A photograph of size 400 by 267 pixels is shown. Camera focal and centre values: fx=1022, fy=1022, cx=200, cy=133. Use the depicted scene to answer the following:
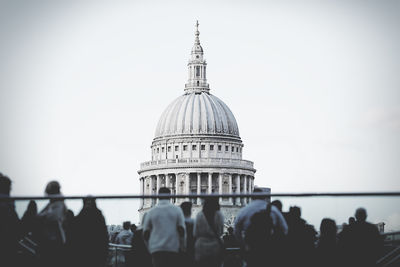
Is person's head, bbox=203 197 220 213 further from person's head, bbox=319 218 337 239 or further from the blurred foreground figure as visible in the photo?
the blurred foreground figure

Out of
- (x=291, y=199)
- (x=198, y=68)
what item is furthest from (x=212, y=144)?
(x=291, y=199)

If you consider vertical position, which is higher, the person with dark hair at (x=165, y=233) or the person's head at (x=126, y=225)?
the person's head at (x=126, y=225)

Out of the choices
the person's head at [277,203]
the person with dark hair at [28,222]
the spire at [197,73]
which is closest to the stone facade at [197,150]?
the spire at [197,73]

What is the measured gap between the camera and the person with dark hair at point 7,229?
19.5 meters

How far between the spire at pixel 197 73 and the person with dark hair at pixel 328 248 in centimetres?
13859

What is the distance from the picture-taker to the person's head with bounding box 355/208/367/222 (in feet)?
68.2

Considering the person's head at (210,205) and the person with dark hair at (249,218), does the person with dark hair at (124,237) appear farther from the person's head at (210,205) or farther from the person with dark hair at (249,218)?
the person with dark hair at (249,218)

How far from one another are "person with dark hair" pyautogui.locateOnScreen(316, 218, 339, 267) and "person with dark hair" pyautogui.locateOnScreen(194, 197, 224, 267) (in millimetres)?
2640

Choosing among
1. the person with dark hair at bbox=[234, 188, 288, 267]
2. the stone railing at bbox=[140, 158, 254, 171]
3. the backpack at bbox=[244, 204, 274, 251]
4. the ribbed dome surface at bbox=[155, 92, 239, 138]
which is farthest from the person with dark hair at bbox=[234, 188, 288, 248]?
the ribbed dome surface at bbox=[155, 92, 239, 138]

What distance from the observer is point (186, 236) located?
20578 millimetres

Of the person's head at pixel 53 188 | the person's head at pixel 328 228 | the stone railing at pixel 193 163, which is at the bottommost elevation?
the person's head at pixel 328 228

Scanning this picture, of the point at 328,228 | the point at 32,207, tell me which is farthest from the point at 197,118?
the point at 32,207

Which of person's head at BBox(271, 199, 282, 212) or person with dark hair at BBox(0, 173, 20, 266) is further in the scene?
person's head at BBox(271, 199, 282, 212)

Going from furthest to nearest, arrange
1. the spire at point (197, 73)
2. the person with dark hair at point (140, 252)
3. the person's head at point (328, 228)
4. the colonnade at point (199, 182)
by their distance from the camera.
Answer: the spire at point (197, 73) → the colonnade at point (199, 182) → the person with dark hair at point (140, 252) → the person's head at point (328, 228)
